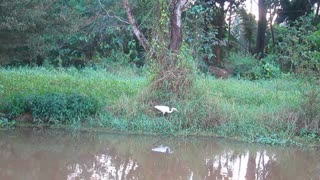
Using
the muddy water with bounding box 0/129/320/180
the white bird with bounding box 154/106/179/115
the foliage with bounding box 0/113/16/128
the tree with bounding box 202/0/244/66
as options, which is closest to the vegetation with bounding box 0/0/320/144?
the foliage with bounding box 0/113/16/128

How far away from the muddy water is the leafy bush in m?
0.53

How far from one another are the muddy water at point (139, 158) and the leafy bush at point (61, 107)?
0.53 m

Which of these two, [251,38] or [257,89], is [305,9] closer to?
[251,38]

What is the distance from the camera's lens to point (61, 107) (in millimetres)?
11219

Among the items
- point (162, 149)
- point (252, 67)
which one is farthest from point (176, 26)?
point (252, 67)

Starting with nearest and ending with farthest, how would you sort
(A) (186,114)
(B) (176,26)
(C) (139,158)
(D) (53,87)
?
(C) (139,158), (A) (186,114), (B) (176,26), (D) (53,87)

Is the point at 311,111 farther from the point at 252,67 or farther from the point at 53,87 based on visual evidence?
the point at 252,67

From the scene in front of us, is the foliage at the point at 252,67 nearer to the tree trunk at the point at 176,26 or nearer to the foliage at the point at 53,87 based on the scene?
the foliage at the point at 53,87

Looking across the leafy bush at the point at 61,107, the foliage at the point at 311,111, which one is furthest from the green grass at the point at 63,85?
the foliage at the point at 311,111

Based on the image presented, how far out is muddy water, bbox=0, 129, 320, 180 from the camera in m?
7.88

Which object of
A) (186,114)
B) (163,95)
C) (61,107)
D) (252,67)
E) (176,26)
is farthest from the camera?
(252,67)

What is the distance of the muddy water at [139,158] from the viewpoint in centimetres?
788

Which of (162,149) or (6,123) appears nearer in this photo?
(162,149)

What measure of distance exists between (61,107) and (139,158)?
3080mm
